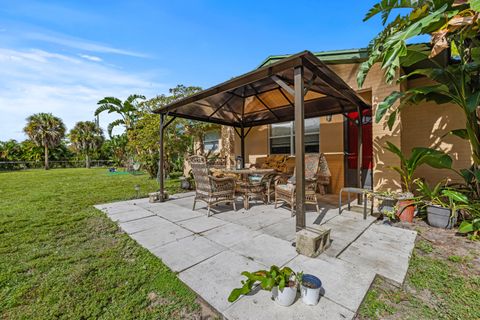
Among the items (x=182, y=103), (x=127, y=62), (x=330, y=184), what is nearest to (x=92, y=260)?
(x=182, y=103)

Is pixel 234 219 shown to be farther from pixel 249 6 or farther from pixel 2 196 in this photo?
pixel 2 196

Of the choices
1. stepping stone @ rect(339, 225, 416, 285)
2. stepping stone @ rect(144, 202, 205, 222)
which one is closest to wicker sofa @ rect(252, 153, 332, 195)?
stepping stone @ rect(339, 225, 416, 285)

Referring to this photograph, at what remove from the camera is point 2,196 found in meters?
6.59

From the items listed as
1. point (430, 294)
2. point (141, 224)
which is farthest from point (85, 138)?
point (430, 294)

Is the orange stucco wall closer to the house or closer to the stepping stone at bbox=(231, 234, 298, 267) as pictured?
the house

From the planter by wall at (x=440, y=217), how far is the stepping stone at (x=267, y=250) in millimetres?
2749

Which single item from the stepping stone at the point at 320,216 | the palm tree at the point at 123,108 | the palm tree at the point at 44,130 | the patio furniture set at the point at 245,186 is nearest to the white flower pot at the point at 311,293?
the stepping stone at the point at 320,216

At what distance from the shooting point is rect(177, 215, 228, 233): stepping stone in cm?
344

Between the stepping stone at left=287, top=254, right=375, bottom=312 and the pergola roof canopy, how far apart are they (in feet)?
8.00

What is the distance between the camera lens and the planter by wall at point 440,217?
332 centimetres

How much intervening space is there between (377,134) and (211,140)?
7709mm

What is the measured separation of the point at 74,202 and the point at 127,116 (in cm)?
809

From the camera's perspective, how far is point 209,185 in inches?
165

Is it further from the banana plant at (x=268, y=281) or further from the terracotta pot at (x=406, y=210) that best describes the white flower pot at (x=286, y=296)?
the terracotta pot at (x=406, y=210)
